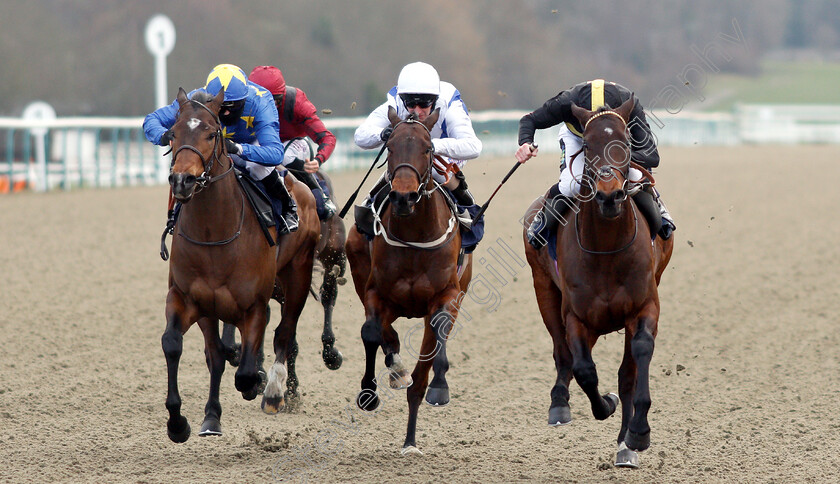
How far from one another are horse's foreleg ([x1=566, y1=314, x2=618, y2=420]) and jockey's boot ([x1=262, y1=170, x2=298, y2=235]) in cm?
166

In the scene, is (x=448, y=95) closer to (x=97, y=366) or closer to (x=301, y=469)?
(x=301, y=469)

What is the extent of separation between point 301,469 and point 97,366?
2851 mm

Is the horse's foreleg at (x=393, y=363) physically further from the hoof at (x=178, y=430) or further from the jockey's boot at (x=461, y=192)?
the hoof at (x=178, y=430)

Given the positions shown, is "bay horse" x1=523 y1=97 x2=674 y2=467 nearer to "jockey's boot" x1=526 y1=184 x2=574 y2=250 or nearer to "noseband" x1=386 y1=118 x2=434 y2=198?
"jockey's boot" x1=526 y1=184 x2=574 y2=250

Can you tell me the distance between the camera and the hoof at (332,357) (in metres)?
7.09

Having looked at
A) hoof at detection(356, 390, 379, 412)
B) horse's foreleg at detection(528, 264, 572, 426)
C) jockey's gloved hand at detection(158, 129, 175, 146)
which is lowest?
hoof at detection(356, 390, 379, 412)

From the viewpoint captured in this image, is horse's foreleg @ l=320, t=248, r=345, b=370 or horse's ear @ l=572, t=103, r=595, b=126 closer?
horse's ear @ l=572, t=103, r=595, b=126

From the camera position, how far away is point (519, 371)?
25.9ft

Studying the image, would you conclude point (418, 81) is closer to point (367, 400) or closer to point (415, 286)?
point (415, 286)

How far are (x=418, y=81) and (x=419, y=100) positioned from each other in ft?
0.37

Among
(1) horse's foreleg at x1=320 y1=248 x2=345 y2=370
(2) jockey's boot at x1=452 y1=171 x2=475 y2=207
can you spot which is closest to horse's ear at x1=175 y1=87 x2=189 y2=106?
(2) jockey's boot at x1=452 y1=171 x2=475 y2=207

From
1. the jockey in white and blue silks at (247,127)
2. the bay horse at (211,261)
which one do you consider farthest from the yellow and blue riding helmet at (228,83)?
the bay horse at (211,261)

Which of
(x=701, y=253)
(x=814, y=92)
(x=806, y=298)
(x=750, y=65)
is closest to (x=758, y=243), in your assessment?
(x=701, y=253)

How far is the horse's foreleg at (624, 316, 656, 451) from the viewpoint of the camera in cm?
513
